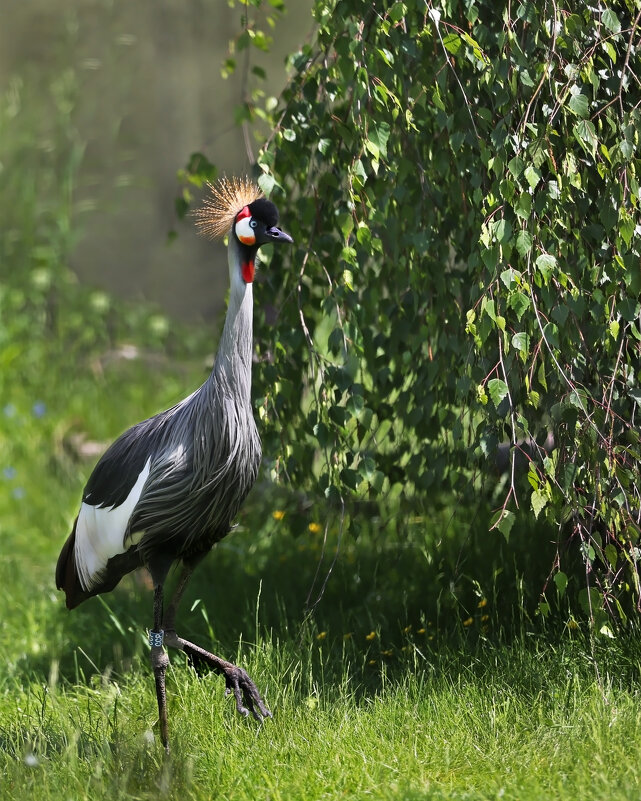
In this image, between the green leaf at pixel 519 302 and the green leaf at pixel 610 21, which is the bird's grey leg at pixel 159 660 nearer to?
the green leaf at pixel 519 302

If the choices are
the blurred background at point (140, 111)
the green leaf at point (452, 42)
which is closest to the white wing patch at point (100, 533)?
the green leaf at point (452, 42)

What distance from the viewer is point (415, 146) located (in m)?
3.62

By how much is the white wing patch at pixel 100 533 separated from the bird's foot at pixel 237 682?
13.7 inches

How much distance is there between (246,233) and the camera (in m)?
3.33

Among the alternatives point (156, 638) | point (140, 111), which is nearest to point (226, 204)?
point (156, 638)

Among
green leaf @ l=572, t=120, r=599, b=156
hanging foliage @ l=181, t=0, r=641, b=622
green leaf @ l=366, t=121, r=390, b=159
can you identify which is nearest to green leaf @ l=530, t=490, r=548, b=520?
hanging foliage @ l=181, t=0, r=641, b=622

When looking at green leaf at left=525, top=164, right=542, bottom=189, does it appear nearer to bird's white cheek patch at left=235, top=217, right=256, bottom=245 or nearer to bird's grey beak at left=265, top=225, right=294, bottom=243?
bird's grey beak at left=265, top=225, right=294, bottom=243

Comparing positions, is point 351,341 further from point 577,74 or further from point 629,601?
point 629,601

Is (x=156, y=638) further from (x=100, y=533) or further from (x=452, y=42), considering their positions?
(x=452, y=42)

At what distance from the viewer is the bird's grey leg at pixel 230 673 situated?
3553 mm

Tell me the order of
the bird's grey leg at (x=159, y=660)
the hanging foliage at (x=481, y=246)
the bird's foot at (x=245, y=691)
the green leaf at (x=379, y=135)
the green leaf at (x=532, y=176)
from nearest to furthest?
the green leaf at (x=532, y=176) → the hanging foliage at (x=481, y=246) → the green leaf at (x=379, y=135) → the bird's grey leg at (x=159, y=660) → the bird's foot at (x=245, y=691)

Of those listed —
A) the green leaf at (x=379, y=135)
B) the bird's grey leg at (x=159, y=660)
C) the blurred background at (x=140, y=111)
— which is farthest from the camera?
the blurred background at (x=140, y=111)

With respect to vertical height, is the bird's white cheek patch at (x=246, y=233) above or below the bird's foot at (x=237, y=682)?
above

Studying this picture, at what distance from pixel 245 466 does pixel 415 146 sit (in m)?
1.21
